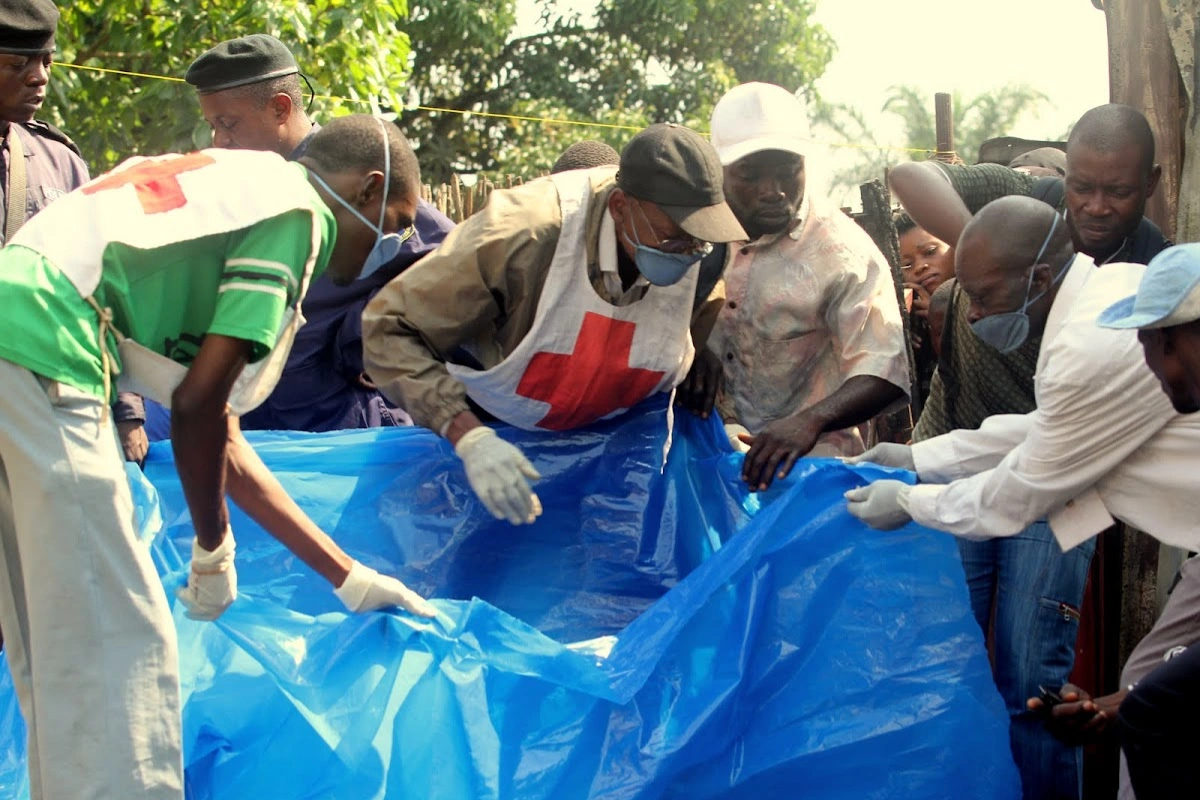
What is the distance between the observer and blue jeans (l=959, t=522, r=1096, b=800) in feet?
8.91

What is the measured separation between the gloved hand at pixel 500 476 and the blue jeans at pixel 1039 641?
992 millimetres

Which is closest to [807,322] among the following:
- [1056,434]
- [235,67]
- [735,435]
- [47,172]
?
[735,435]

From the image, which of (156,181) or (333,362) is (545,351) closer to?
(333,362)

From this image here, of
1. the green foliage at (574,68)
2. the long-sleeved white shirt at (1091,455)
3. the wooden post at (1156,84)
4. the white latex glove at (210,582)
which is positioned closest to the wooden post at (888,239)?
the wooden post at (1156,84)

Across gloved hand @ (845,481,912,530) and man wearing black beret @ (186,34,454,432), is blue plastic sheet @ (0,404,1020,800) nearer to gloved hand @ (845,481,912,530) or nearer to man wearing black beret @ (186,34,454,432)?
gloved hand @ (845,481,912,530)

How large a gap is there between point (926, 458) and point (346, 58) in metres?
4.25

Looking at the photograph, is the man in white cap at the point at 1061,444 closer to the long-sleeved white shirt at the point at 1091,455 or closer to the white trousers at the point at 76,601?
the long-sleeved white shirt at the point at 1091,455

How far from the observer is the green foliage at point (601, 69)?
472 inches

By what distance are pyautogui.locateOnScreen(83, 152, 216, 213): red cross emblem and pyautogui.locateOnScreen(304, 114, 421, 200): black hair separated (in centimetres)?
30

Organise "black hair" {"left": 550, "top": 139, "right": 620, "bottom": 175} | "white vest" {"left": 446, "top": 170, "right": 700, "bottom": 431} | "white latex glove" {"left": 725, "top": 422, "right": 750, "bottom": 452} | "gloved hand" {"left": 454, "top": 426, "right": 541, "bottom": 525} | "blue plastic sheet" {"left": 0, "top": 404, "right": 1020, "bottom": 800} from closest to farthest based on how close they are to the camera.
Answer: "blue plastic sheet" {"left": 0, "top": 404, "right": 1020, "bottom": 800} → "gloved hand" {"left": 454, "top": 426, "right": 541, "bottom": 525} → "white vest" {"left": 446, "top": 170, "right": 700, "bottom": 431} → "white latex glove" {"left": 725, "top": 422, "right": 750, "bottom": 452} → "black hair" {"left": 550, "top": 139, "right": 620, "bottom": 175}

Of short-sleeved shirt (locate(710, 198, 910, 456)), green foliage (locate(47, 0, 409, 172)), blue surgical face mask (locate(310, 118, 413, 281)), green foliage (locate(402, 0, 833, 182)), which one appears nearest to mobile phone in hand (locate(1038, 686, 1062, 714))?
short-sleeved shirt (locate(710, 198, 910, 456))

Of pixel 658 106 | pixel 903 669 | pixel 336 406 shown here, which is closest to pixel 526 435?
pixel 336 406

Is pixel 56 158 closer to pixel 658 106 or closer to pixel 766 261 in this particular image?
pixel 766 261

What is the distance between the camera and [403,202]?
245cm
